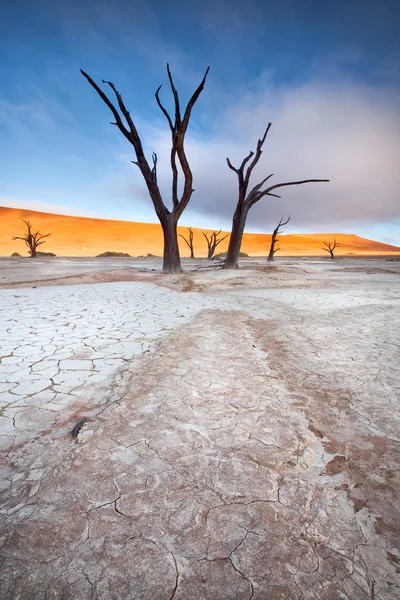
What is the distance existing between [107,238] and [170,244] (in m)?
45.6

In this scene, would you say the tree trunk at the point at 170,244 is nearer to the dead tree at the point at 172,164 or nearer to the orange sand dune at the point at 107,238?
the dead tree at the point at 172,164

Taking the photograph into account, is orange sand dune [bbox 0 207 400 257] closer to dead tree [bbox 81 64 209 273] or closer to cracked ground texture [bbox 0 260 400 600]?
dead tree [bbox 81 64 209 273]

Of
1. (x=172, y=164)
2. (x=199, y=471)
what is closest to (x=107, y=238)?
(x=172, y=164)

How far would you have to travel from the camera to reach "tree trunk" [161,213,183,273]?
35.3 ft

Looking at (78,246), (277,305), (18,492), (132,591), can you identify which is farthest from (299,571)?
(78,246)

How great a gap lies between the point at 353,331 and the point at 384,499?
3026 mm

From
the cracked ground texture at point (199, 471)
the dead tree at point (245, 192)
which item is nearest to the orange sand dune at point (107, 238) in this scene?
the dead tree at point (245, 192)

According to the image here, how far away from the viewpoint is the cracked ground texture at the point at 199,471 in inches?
39.4

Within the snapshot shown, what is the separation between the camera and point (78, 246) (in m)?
42.6

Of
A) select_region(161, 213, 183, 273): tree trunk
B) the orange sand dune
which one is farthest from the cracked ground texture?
the orange sand dune

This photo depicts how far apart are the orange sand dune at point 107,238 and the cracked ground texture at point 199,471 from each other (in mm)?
39515

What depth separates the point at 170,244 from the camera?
1101 centimetres

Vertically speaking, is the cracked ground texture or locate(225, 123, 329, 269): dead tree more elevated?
locate(225, 123, 329, 269): dead tree

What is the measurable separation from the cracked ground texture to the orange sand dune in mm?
39515
